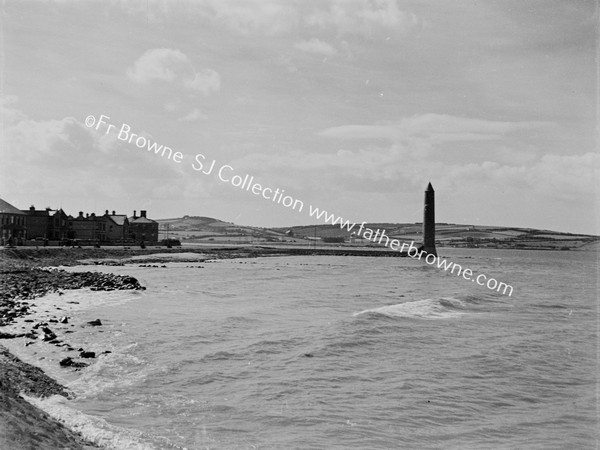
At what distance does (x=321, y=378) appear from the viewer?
45.4 ft

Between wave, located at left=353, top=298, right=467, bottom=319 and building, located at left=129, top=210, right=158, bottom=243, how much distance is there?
87958mm

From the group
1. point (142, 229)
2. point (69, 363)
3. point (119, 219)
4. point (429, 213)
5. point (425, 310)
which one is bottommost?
point (425, 310)

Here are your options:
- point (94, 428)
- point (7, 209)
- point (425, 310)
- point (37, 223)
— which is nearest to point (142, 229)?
point (37, 223)

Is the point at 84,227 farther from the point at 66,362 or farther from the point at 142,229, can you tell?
the point at 66,362

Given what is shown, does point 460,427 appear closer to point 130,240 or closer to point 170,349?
point 170,349

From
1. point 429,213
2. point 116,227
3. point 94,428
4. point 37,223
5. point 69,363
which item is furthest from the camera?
point 116,227

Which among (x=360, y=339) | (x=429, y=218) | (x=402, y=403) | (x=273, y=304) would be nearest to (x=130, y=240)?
(x=429, y=218)

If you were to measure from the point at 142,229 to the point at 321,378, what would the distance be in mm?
104151

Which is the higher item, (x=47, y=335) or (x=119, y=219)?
(x=119, y=219)

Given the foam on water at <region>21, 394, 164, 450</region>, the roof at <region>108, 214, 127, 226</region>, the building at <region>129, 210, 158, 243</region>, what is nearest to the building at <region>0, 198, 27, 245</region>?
the roof at <region>108, 214, 127, 226</region>

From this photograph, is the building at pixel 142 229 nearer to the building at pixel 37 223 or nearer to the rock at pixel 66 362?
the building at pixel 37 223

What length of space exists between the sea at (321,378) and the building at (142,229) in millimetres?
87153

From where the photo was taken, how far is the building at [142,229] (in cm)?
11099

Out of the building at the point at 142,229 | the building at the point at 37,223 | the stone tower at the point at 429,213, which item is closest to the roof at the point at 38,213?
the building at the point at 37,223
